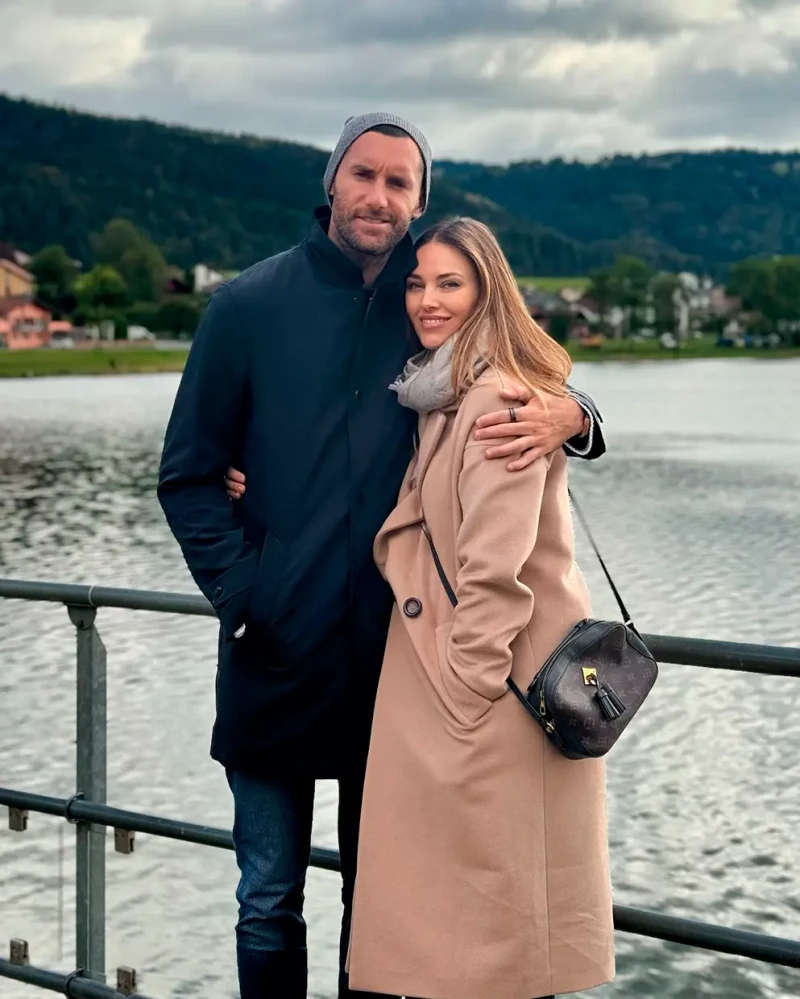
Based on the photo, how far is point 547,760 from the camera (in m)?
2.28

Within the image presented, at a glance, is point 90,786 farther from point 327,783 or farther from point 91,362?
point 91,362

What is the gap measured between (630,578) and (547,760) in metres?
15.5

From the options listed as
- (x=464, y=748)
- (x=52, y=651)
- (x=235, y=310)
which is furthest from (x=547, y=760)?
(x=52, y=651)

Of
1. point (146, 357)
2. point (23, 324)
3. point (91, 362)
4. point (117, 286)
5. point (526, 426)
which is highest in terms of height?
point (526, 426)

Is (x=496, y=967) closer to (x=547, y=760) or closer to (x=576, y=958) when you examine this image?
(x=576, y=958)

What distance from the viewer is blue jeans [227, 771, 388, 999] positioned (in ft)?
8.36

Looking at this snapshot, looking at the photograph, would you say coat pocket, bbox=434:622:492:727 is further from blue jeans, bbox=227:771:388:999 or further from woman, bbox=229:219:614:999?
blue jeans, bbox=227:771:388:999

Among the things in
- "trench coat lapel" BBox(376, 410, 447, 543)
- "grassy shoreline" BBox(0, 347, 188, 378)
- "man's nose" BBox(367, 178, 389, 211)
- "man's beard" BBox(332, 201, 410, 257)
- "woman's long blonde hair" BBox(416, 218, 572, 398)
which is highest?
"man's nose" BBox(367, 178, 389, 211)

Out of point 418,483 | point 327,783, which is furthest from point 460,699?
point 327,783

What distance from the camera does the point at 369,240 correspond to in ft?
8.19

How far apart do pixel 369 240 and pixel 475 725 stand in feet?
2.76

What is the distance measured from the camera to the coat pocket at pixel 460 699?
7.29ft

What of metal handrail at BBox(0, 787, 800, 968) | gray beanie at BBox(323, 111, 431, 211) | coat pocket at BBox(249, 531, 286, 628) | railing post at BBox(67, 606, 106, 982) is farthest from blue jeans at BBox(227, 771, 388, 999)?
gray beanie at BBox(323, 111, 431, 211)

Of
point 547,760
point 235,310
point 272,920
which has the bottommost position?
point 272,920
